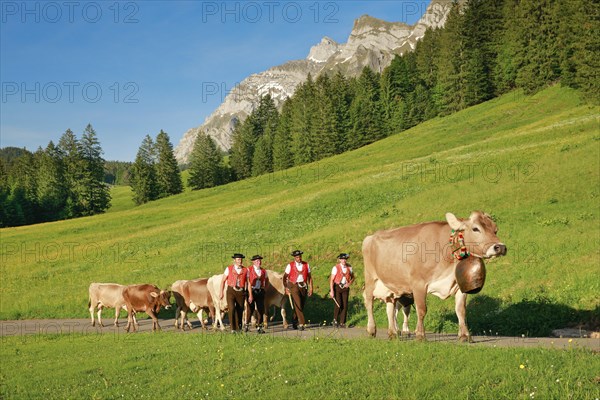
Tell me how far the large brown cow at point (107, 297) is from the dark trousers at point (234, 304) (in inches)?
319

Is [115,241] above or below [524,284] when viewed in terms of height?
above

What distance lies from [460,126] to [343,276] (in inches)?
2080

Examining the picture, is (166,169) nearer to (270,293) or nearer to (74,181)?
(74,181)

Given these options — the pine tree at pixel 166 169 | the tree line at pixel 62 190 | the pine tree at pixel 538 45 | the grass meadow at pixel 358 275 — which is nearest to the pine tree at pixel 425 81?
the pine tree at pixel 538 45

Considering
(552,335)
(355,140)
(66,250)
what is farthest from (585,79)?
(66,250)

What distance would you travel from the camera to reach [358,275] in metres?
22.0

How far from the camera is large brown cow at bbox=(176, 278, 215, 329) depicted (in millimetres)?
20172

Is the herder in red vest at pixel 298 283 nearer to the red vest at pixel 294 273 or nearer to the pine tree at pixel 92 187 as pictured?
the red vest at pixel 294 273

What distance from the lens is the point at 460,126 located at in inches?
2542

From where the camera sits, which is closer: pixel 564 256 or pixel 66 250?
pixel 564 256

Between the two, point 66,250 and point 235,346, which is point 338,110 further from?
point 235,346

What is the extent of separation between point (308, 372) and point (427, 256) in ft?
14.4

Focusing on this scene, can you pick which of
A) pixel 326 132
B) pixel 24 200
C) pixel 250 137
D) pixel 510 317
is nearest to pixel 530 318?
pixel 510 317

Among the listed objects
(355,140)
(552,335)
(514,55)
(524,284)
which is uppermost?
(514,55)
